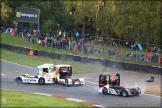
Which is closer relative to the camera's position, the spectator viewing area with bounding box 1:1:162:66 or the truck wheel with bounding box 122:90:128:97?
the truck wheel with bounding box 122:90:128:97

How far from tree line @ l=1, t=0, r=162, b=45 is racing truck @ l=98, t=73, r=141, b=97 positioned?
16.3m

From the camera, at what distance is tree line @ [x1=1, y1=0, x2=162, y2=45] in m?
42.2

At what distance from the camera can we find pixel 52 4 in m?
66.6

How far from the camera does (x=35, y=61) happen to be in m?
41.8

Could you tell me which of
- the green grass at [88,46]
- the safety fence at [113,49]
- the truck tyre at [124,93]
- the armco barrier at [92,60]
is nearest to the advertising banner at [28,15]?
the green grass at [88,46]

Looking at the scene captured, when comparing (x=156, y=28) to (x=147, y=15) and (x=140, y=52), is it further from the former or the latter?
(x=140, y=52)

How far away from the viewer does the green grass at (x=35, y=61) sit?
38.2 m

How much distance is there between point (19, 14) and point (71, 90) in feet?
94.2

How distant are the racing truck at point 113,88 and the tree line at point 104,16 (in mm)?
16341

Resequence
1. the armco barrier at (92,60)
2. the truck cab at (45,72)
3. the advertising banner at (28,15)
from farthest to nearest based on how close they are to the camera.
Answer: the advertising banner at (28,15)
the armco barrier at (92,60)
the truck cab at (45,72)

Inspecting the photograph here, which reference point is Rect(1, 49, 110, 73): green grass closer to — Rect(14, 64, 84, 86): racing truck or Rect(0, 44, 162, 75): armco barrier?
Rect(0, 44, 162, 75): armco barrier

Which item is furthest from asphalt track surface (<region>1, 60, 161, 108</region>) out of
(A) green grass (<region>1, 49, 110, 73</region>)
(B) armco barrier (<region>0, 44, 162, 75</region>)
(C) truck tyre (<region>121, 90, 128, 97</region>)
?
(B) armco barrier (<region>0, 44, 162, 75</region>)

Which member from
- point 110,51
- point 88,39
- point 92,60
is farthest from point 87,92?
point 88,39

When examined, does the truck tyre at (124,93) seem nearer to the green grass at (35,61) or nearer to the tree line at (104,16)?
the green grass at (35,61)
